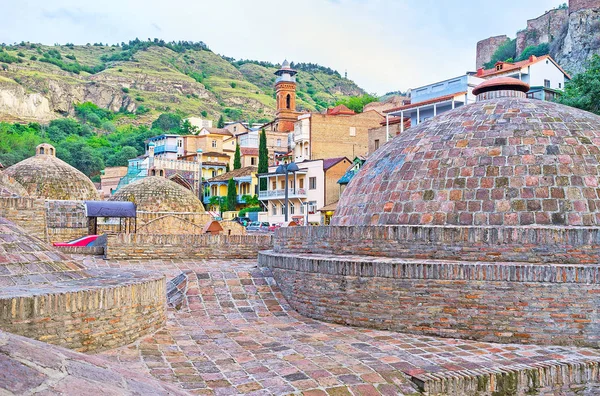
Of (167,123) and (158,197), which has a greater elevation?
(167,123)

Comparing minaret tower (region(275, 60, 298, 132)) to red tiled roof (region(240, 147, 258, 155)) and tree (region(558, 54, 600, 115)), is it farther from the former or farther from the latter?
tree (region(558, 54, 600, 115))

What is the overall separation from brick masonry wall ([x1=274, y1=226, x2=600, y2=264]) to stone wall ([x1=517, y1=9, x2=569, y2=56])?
73.3 m

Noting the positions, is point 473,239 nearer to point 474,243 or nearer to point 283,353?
point 474,243

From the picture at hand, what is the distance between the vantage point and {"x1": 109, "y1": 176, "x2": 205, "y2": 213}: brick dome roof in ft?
80.7

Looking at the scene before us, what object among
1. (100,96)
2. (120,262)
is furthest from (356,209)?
(100,96)

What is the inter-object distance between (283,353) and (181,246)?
21.1 feet

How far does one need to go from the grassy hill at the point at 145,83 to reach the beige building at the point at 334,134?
60.0m

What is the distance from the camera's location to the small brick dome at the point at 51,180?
78.1ft

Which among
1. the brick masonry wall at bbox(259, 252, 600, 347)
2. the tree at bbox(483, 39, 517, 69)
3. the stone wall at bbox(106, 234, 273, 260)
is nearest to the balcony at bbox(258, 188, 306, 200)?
the stone wall at bbox(106, 234, 273, 260)

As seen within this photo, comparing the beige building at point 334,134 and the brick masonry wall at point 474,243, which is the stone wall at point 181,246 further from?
the beige building at point 334,134

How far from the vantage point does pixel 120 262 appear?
38.1 ft

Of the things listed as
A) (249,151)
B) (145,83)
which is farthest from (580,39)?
(145,83)

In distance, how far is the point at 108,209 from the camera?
2036 cm

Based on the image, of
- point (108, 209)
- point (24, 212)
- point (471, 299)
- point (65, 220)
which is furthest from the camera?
point (65, 220)
